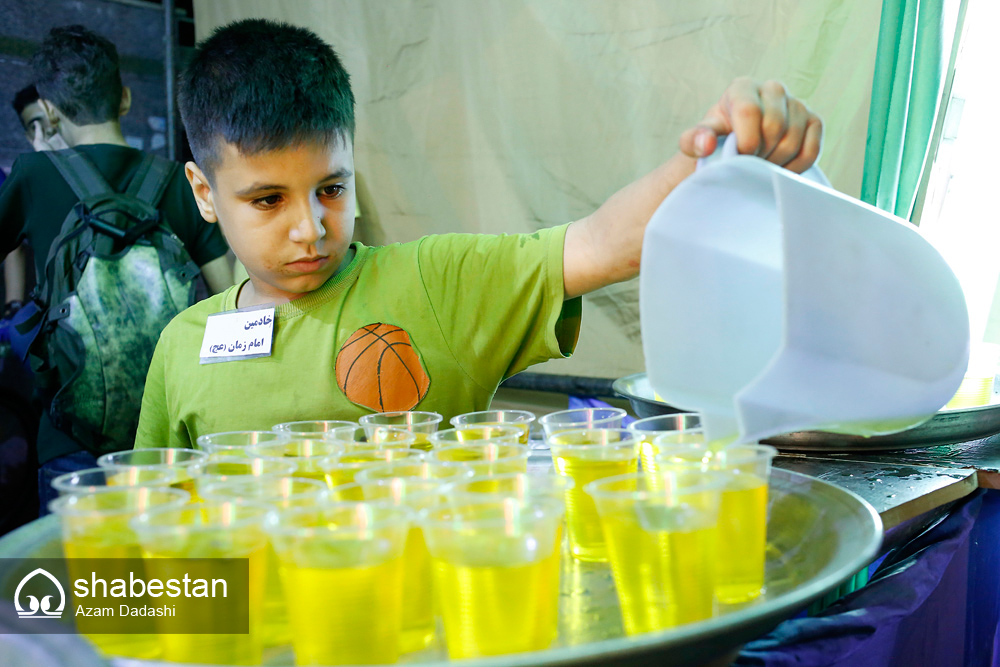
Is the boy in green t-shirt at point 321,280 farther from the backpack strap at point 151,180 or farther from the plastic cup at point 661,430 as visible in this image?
the backpack strap at point 151,180

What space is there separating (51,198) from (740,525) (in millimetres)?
2165

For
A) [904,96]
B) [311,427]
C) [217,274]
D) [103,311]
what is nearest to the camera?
[311,427]

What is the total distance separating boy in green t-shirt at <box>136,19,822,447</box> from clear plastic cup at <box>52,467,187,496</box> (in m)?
0.49

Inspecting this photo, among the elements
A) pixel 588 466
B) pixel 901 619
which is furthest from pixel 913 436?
pixel 588 466

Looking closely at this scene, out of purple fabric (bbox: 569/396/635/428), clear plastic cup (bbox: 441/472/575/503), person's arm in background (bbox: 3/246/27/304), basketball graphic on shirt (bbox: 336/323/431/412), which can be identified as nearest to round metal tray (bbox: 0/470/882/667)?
clear plastic cup (bbox: 441/472/575/503)

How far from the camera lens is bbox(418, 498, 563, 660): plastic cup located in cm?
61

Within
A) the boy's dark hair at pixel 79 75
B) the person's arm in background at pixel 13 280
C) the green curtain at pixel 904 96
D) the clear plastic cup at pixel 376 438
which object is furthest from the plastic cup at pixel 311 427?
the person's arm in background at pixel 13 280

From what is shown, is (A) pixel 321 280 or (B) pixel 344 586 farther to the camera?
(A) pixel 321 280

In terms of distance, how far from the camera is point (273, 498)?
71 centimetres

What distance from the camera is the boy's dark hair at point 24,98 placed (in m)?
2.94

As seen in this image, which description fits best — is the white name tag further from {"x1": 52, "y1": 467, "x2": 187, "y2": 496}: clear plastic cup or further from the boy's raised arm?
the boy's raised arm

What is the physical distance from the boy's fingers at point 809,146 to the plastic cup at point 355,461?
1.55 feet

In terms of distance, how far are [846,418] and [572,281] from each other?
517mm

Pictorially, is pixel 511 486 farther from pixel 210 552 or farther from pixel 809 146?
pixel 809 146
